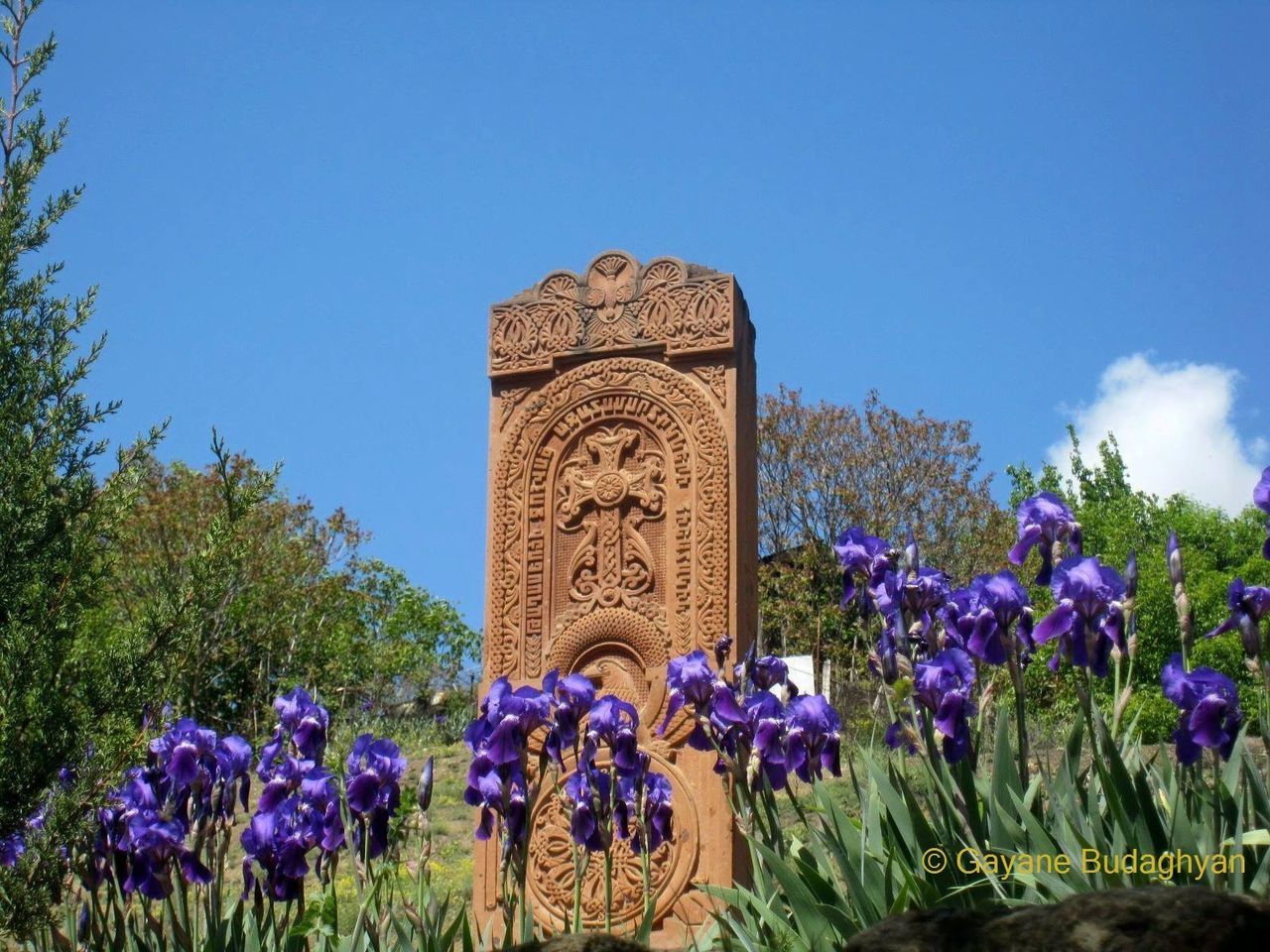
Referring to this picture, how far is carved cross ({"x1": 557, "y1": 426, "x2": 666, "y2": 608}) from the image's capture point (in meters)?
7.64

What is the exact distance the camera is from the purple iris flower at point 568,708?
446 centimetres

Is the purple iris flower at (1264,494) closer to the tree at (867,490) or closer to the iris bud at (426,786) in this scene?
the iris bud at (426,786)

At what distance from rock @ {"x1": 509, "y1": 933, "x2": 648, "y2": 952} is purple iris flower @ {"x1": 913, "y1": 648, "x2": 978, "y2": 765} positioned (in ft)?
3.65

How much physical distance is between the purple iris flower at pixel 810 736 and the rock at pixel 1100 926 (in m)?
1.17

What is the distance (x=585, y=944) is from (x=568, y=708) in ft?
3.89

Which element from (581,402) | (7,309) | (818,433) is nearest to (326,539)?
(818,433)

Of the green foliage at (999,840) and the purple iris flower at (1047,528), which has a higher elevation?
the purple iris flower at (1047,528)

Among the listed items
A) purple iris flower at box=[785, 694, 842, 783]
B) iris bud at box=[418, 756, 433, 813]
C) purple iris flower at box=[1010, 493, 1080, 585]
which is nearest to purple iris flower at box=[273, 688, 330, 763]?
→ iris bud at box=[418, 756, 433, 813]

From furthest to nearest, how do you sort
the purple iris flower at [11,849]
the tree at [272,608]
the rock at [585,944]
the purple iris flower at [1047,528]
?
the tree at [272,608] < the purple iris flower at [11,849] < the purple iris flower at [1047,528] < the rock at [585,944]

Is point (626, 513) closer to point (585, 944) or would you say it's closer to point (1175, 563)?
point (1175, 563)

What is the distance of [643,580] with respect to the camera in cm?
759

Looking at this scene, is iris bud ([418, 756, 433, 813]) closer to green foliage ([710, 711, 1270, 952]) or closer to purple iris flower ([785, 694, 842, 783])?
green foliage ([710, 711, 1270, 952])

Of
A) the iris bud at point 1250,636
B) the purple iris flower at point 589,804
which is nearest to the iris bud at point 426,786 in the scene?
the purple iris flower at point 589,804

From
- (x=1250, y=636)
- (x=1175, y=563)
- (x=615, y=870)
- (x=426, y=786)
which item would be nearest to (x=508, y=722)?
(x=426, y=786)
